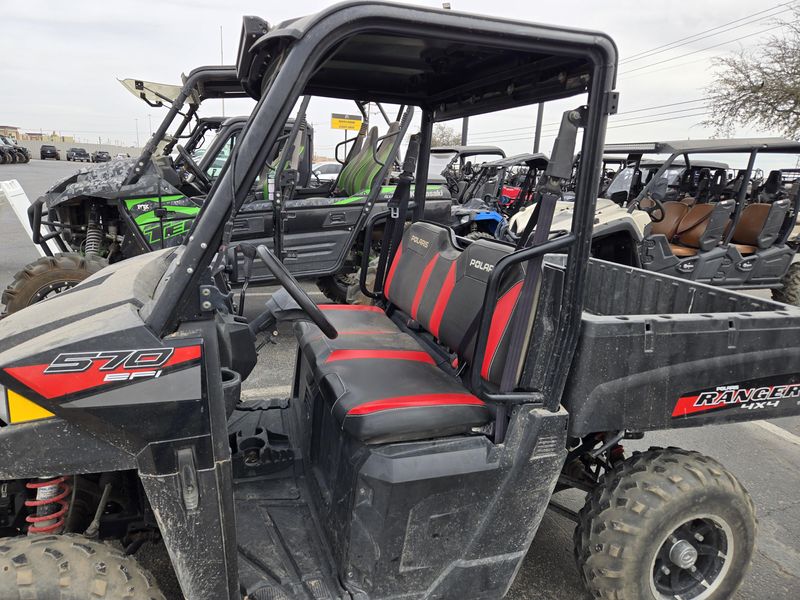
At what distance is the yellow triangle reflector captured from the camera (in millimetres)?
1439

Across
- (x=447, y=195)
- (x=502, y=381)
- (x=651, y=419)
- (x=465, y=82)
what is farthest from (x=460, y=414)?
(x=447, y=195)

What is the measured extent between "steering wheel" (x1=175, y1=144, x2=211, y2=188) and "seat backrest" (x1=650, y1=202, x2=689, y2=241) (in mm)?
6339

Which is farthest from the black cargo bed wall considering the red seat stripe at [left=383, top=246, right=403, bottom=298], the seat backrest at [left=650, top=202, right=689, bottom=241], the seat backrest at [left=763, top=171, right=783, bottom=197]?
the seat backrest at [left=763, top=171, right=783, bottom=197]

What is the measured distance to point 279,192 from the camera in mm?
Result: 5984

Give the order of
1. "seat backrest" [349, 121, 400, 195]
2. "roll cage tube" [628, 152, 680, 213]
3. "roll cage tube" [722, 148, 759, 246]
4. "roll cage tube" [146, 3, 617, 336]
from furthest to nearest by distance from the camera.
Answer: "roll cage tube" [628, 152, 680, 213]
"roll cage tube" [722, 148, 759, 246]
"seat backrest" [349, 121, 400, 195]
"roll cage tube" [146, 3, 617, 336]

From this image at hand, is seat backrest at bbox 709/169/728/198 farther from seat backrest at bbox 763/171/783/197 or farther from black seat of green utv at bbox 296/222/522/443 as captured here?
black seat of green utv at bbox 296/222/522/443

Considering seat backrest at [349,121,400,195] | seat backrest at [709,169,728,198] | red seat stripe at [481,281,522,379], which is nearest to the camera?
red seat stripe at [481,281,522,379]

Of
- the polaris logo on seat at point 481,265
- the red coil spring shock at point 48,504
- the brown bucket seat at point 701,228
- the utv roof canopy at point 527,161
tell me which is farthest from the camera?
the utv roof canopy at point 527,161

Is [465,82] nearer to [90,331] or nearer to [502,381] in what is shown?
[502,381]

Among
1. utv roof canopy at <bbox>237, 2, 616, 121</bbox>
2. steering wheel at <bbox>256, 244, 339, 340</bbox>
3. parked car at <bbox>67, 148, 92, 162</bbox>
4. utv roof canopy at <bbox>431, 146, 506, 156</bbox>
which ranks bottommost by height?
parked car at <bbox>67, 148, 92, 162</bbox>

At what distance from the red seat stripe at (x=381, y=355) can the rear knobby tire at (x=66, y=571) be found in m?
1.12

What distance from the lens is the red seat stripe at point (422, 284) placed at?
2.96m

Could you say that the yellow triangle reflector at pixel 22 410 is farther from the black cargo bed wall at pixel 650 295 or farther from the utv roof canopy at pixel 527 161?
the utv roof canopy at pixel 527 161

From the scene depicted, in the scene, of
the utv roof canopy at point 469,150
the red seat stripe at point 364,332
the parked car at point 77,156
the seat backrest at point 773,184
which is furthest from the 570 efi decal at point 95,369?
the parked car at point 77,156
